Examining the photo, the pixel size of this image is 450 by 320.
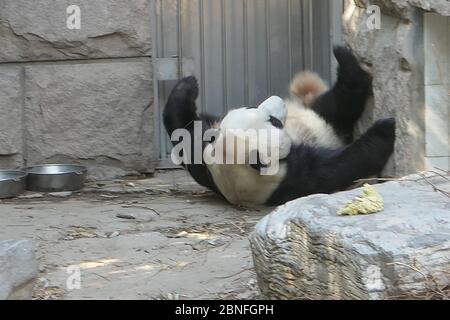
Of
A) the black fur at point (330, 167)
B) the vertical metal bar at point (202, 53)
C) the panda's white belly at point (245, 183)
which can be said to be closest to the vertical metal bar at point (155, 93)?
the vertical metal bar at point (202, 53)

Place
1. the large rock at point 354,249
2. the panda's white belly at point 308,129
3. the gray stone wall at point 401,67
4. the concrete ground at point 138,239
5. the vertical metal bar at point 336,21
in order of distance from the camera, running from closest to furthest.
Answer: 1. the large rock at point 354,249
2. the concrete ground at point 138,239
3. the gray stone wall at point 401,67
4. the panda's white belly at point 308,129
5. the vertical metal bar at point 336,21

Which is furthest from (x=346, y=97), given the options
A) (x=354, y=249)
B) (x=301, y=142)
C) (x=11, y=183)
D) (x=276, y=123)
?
(x=354, y=249)

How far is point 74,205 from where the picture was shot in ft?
15.5

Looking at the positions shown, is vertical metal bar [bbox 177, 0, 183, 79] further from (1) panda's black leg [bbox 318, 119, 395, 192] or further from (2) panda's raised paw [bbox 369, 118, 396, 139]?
(2) panda's raised paw [bbox 369, 118, 396, 139]

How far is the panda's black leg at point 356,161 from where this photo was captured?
4.43m

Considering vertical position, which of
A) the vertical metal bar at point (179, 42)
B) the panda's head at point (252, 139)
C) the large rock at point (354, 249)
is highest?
the vertical metal bar at point (179, 42)

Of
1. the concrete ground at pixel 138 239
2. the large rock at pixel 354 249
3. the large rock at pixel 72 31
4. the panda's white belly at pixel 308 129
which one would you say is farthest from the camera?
the large rock at pixel 72 31

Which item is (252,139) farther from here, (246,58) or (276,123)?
(246,58)

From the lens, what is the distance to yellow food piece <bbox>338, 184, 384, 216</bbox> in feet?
9.27

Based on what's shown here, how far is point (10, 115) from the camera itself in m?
5.32

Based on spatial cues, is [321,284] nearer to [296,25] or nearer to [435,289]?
[435,289]

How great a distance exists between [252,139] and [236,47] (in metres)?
1.51

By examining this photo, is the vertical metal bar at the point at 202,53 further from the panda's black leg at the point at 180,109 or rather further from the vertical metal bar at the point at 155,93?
the panda's black leg at the point at 180,109

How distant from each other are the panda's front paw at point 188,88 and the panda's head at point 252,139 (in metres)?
0.54
